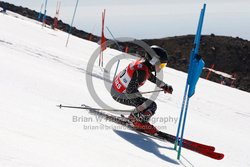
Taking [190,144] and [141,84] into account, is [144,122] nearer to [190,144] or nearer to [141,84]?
[141,84]

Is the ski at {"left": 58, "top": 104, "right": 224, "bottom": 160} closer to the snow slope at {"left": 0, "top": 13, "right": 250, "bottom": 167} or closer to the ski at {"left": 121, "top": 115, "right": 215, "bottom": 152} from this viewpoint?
the ski at {"left": 121, "top": 115, "right": 215, "bottom": 152}

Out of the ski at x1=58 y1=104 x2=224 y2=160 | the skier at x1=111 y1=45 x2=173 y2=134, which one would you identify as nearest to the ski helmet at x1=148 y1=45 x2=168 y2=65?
the skier at x1=111 y1=45 x2=173 y2=134

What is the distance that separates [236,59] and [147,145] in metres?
37.6

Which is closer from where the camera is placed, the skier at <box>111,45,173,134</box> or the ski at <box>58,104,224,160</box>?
the ski at <box>58,104,224,160</box>

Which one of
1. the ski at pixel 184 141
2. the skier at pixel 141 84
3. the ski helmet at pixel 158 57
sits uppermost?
the ski helmet at pixel 158 57

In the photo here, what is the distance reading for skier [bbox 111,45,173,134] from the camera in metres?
5.79

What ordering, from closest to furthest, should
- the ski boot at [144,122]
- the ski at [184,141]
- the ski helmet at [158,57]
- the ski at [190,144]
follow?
1. the ski at [184,141]
2. the ski at [190,144]
3. the ski helmet at [158,57]
4. the ski boot at [144,122]

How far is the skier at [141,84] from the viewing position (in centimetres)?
579

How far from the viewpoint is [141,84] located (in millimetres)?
6027

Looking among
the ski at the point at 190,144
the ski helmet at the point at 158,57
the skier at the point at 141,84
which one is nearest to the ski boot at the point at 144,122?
the skier at the point at 141,84

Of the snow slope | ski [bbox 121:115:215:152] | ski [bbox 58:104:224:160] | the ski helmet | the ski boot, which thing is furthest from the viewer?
the ski boot

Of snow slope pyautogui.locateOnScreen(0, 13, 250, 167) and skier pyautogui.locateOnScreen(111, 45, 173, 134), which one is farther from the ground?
skier pyautogui.locateOnScreen(111, 45, 173, 134)

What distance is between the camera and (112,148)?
13.8 feet

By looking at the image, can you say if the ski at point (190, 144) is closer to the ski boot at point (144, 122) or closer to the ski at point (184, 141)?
the ski at point (184, 141)
